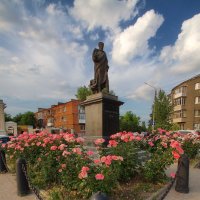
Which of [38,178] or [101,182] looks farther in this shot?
[38,178]

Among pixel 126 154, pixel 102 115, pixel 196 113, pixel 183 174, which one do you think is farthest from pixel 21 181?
pixel 196 113

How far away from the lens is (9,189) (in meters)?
6.16

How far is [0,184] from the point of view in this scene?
664cm

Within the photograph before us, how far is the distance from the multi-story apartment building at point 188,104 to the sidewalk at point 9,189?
48.4 meters

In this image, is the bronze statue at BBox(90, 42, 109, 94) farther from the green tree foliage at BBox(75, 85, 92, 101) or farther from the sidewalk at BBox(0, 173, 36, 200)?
the green tree foliage at BBox(75, 85, 92, 101)

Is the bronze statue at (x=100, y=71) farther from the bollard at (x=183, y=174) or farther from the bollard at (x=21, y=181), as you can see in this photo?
the bollard at (x=21, y=181)

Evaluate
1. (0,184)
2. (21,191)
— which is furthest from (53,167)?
(0,184)

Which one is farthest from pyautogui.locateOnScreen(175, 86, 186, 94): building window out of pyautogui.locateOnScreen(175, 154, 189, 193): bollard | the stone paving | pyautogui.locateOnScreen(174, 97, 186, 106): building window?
pyautogui.locateOnScreen(175, 154, 189, 193): bollard

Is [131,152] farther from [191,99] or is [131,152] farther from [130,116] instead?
[130,116]

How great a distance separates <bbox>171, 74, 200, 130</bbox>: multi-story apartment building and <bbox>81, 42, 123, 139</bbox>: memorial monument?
44265mm

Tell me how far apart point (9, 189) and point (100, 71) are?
638 centimetres

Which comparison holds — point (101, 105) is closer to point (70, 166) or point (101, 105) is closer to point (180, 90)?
point (70, 166)

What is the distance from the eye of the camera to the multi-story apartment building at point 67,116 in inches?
2293

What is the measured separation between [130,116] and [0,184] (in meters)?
60.9
